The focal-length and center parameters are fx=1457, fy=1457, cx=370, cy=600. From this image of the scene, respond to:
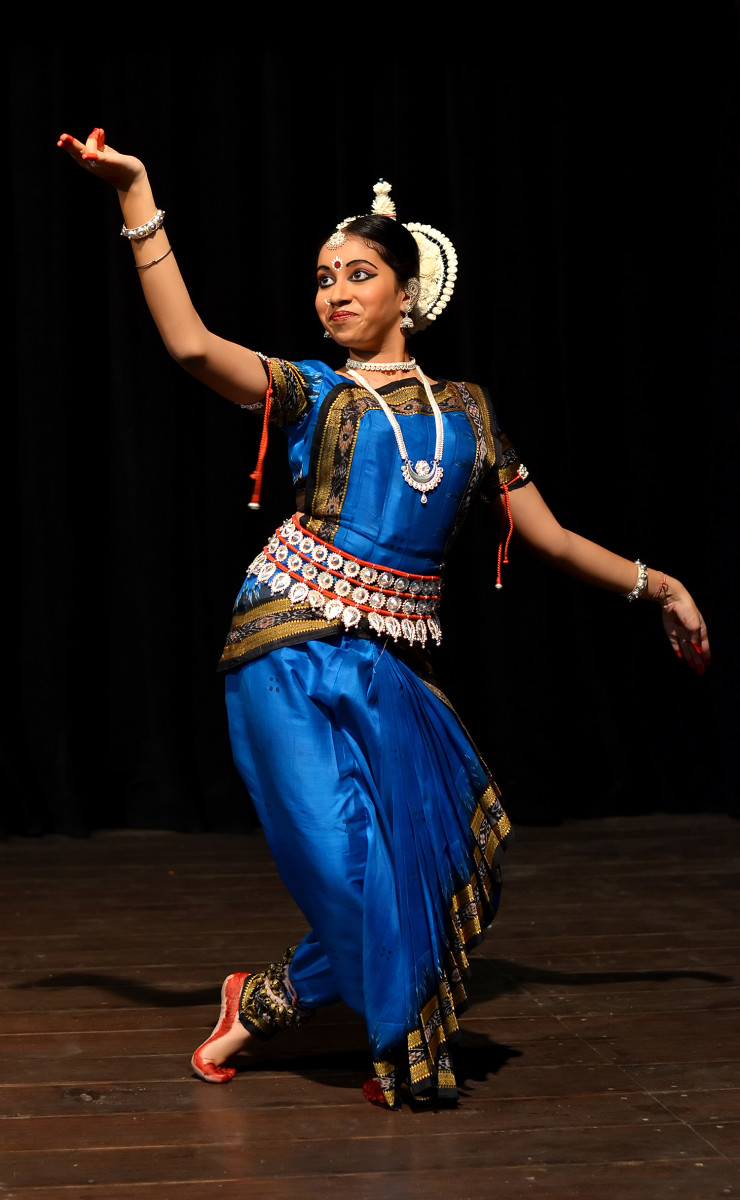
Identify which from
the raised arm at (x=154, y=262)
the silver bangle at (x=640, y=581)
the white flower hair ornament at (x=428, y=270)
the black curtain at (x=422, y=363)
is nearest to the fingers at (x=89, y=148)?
the raised arm at (x=154, y=262)

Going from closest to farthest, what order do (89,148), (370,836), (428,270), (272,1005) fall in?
1. (89,148)
2. (370,836)
3. (272,1005)
4. (428,270)

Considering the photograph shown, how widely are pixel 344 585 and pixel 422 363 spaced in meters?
2.36

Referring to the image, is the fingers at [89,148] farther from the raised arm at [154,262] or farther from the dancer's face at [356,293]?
the dancer's face at [356,293]

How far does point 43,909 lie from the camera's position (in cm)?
336

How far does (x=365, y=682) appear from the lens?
2139mm

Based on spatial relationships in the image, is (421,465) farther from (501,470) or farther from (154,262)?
(154,262)

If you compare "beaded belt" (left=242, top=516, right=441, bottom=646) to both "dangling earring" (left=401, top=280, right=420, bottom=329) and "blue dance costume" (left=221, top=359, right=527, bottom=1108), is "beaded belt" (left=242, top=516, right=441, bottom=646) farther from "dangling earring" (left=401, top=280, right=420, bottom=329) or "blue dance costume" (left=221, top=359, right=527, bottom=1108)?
"dangling earring" (left=401, top=280, right=420, bottom=329)

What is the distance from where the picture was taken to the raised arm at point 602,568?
2336 mm

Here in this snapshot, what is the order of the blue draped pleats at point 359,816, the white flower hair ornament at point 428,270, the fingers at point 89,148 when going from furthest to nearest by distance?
the white flower hair ornament at point 428,270 → the blue draped pleats at point 359,816 → the fingers at point 89,148

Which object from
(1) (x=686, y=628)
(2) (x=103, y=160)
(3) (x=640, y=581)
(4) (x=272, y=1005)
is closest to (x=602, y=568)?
(3) (x=640, y=581)

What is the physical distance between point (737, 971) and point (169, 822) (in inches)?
75.8

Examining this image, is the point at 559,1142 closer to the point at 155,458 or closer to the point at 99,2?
the point at 155,458

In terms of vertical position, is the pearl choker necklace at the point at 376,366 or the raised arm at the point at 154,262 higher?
the raised arm at the point at 154,262

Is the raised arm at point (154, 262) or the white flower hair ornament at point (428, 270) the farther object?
the white flower hair ornament at point (428, 270)
